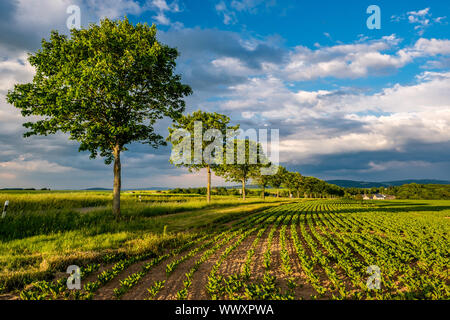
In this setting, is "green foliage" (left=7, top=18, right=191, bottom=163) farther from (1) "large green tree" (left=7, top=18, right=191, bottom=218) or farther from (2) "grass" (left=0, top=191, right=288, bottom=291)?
(2) "grass" (left=0, top=191, right=288, bottom=291)

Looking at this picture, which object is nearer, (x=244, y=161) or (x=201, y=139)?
(x=201, y=139)

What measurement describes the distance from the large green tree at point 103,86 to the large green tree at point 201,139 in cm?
1752

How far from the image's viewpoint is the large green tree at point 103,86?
15.5 m

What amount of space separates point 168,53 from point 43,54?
31.8 feet

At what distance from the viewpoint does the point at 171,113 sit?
20656 millimetres

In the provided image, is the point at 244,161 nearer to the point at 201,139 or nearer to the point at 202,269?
the point at 201,139

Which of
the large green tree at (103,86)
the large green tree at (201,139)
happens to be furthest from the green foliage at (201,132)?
the large green tree at (103,86)

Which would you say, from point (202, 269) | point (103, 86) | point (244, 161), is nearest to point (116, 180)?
point (103, 86)

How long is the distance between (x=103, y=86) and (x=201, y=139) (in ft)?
75.8

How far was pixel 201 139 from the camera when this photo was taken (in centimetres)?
3850

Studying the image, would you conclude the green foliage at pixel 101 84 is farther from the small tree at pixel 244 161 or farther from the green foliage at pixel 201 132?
the small tree at pixel 244 161
